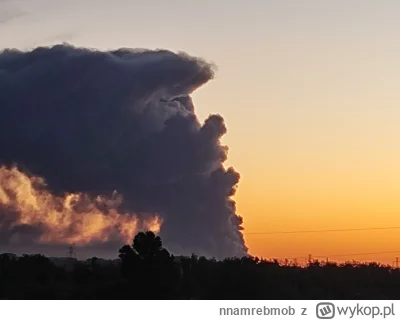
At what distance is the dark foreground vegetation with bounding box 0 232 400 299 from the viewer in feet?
158

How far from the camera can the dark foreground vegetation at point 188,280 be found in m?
48.2

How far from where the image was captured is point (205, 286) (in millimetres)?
50969

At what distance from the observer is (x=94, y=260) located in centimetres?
6594

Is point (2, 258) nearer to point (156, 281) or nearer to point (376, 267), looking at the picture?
point (156, 281)

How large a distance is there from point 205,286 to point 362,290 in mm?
7941

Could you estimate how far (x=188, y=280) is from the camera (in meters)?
50.9
